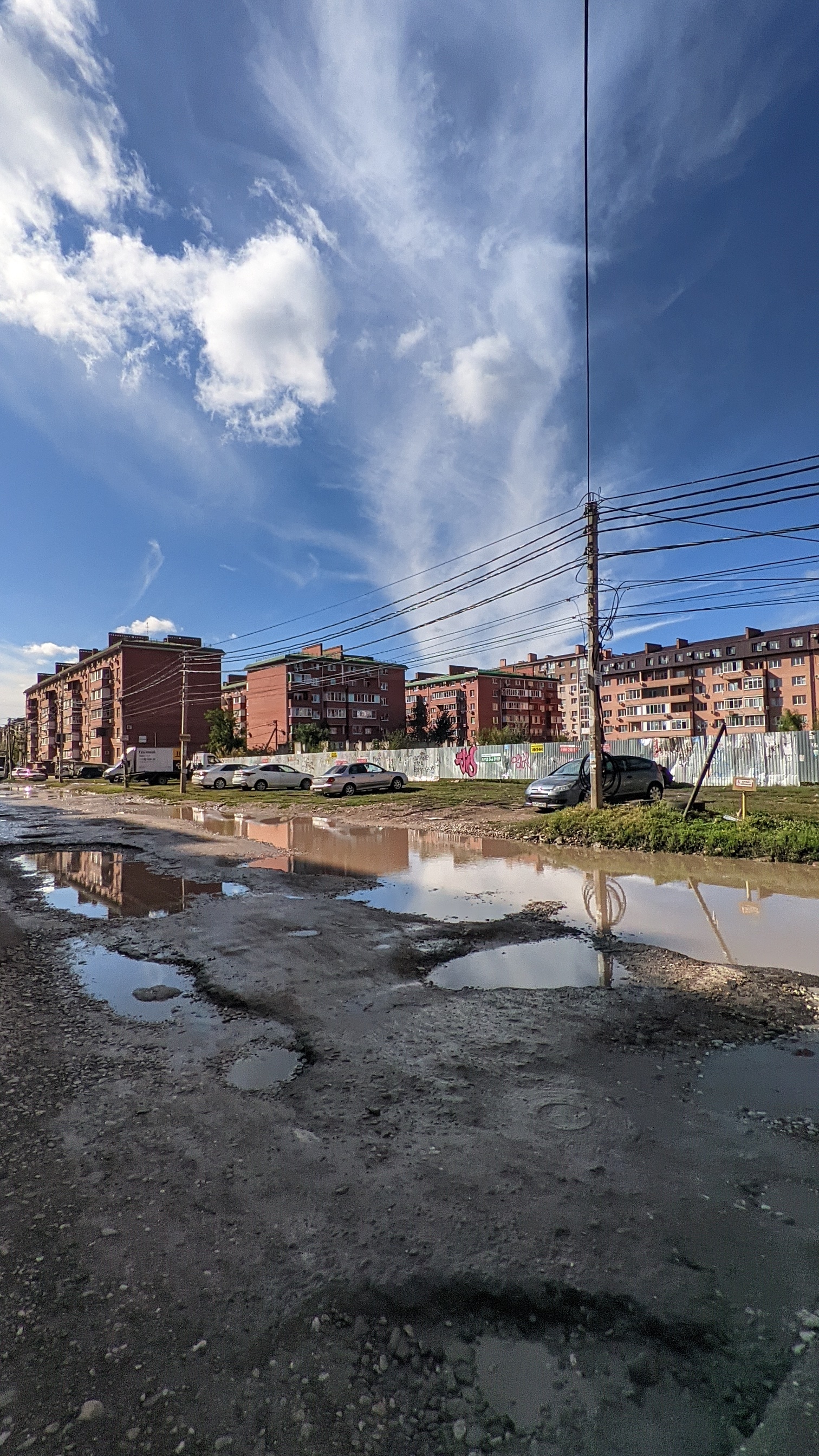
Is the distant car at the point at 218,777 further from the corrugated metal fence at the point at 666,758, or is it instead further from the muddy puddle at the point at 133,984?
the muddy puddle at the point at 133,984

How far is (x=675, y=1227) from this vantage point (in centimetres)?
267

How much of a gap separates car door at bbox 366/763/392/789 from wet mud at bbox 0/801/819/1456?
26.2 metres

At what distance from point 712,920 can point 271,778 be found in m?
31.7

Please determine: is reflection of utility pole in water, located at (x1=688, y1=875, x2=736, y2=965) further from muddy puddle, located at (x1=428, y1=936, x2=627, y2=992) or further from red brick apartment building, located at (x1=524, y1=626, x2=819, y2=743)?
red brick apartment building, located at (x1=524, y1=626, x2=819, y2=743)

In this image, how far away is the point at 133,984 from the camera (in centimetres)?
582

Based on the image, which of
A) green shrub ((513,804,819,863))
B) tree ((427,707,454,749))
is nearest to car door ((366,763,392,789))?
green shrub ((513,804,819,863))

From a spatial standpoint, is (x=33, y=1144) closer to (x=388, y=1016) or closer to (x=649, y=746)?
(x=388, y=1016)

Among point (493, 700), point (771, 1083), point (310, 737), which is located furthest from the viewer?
point (493, 700)

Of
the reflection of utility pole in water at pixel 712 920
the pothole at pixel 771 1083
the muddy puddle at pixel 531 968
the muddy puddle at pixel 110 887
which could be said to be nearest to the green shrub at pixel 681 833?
the reflection of utility pole in water at pixel 712 920

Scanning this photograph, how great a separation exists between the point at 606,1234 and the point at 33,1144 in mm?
2697

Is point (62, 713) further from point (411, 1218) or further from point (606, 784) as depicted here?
point (411, 1218)

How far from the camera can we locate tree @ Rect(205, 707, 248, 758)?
3059 inches

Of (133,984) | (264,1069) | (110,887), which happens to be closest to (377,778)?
(110,887)

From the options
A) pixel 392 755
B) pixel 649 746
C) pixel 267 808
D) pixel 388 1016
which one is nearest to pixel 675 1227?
pixel 388 1016
